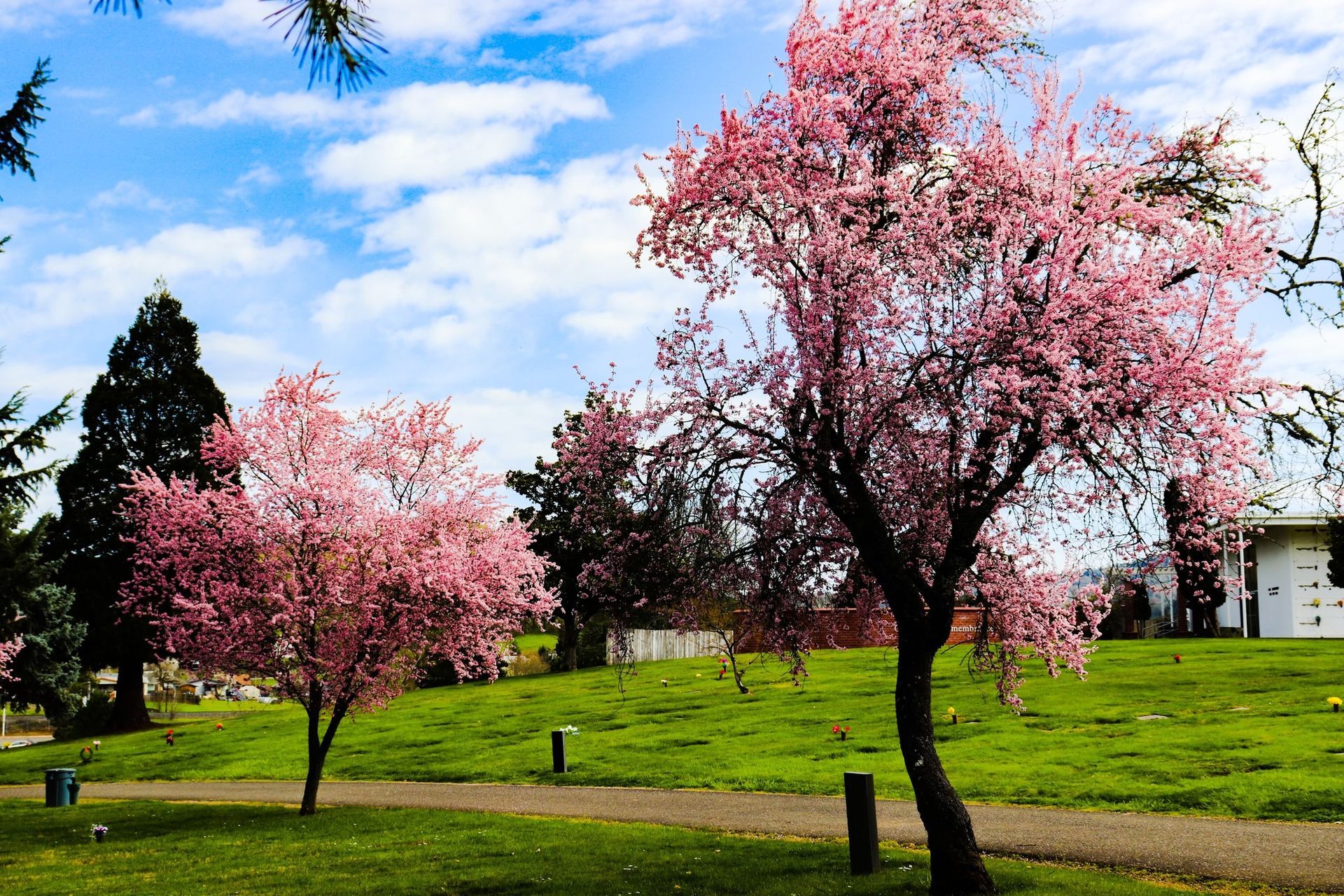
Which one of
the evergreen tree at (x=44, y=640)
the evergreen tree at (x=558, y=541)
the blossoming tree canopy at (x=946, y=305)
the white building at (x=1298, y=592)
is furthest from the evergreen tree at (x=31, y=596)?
the white building at (x=1298, y=592)

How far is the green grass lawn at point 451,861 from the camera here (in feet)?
40.9

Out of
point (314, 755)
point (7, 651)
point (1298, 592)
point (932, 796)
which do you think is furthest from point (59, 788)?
point (1298, 592)

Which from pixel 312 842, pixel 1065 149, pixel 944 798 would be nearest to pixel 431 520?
pixel 312 842

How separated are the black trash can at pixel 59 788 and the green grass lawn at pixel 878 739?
511 centimetres

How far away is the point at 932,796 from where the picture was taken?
39.5 feet

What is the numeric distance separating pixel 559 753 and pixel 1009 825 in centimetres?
1232

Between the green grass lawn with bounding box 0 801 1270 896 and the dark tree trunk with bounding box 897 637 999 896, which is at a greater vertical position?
the dark tree trunk with bounding box 897 637 999 896

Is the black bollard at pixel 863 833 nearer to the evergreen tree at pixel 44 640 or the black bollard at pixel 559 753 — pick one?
the black bollard at pixel 559 753

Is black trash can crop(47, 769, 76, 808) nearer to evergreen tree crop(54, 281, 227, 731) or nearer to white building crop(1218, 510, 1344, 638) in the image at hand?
evergreen tree crop(54, 281, 227, 731)

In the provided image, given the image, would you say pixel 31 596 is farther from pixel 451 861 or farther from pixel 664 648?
pixel 664 648

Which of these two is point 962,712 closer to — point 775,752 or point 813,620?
point 775,752

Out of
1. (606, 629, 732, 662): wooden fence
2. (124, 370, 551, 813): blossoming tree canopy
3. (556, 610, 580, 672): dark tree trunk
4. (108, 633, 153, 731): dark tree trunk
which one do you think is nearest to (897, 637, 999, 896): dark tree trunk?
(124, 370, 551, 813): blossoming tree canopy

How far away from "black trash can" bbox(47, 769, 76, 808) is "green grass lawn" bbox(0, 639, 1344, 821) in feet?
16.8

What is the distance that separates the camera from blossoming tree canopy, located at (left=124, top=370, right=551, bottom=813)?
2072cm
